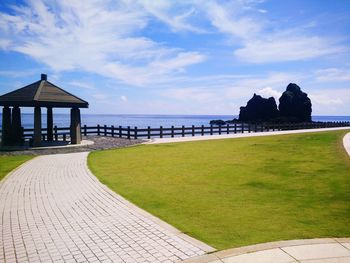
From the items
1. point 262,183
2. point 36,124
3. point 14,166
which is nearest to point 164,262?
point 262,183

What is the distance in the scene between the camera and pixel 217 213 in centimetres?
736

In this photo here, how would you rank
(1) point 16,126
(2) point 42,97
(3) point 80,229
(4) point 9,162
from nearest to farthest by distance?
(3) point 80,229, (4) point 9,162, (2) point 42,97, (1) point 16,126

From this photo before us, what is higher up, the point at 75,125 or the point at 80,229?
the point at 75,125

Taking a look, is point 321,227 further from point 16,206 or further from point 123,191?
point 16,206

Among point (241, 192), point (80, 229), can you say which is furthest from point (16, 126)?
point (241, 192)

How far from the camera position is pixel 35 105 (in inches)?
870

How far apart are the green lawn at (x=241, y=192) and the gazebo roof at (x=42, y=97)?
28.3 feet

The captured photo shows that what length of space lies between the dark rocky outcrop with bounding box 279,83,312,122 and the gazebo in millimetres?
77637

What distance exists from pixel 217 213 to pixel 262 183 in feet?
11.7

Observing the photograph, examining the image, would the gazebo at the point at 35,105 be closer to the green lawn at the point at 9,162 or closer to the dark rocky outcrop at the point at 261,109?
the green lawn at the point at 9,162

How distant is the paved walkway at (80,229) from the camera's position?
5.34m

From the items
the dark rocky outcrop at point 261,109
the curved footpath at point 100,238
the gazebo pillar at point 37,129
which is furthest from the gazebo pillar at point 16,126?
the dark rocky outcrop at point 261,109

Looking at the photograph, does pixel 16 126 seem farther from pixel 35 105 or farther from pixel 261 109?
pixel 261 109

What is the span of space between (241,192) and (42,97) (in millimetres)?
18595
